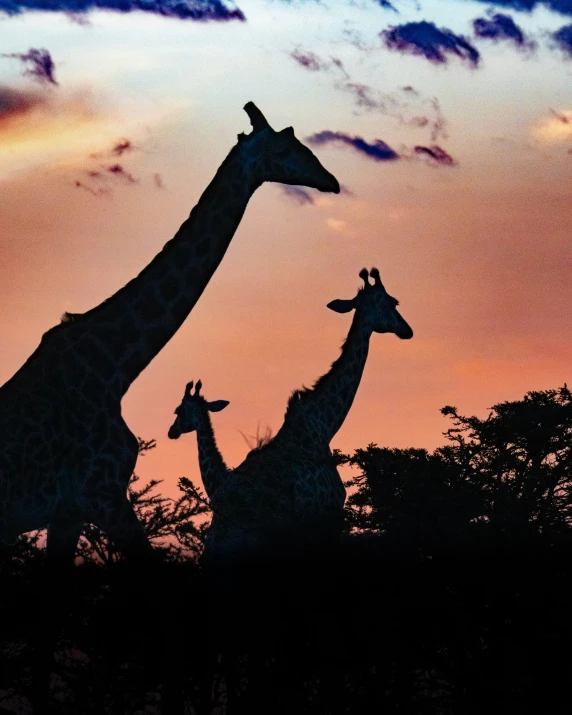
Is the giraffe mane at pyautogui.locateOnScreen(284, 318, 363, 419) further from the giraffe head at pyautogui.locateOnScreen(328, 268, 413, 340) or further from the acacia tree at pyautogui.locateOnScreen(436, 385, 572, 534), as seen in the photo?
the acacia tree at pyautogui.locateOnScreen(436, 385, 572, 534)

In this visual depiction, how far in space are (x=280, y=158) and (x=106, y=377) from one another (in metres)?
3.15

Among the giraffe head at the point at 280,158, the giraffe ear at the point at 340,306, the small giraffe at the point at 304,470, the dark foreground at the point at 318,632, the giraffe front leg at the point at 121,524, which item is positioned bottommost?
the dark foreground at the point at 318,632

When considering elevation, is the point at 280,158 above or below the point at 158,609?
above

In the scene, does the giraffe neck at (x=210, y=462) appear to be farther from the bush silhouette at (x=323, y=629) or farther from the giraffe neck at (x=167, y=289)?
the bush silhouette at (x=323, y=629)

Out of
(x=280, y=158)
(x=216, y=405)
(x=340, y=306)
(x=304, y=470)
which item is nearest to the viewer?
(x=280, y=158)

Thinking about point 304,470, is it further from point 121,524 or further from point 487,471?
point 487,471

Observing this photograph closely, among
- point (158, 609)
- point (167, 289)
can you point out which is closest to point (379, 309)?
point (167, 289)

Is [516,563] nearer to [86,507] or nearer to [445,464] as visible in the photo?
[86,507]

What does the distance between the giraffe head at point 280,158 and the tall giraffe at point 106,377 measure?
1 centimetres

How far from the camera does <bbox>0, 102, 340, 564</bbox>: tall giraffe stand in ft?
38.1

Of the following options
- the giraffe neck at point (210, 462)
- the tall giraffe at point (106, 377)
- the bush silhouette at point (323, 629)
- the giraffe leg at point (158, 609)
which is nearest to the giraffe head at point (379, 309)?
the giraffe neck at point (210, 462)

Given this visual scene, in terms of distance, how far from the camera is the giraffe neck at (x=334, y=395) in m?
15.5

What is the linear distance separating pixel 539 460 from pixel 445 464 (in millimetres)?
2236

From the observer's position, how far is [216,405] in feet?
67.1
